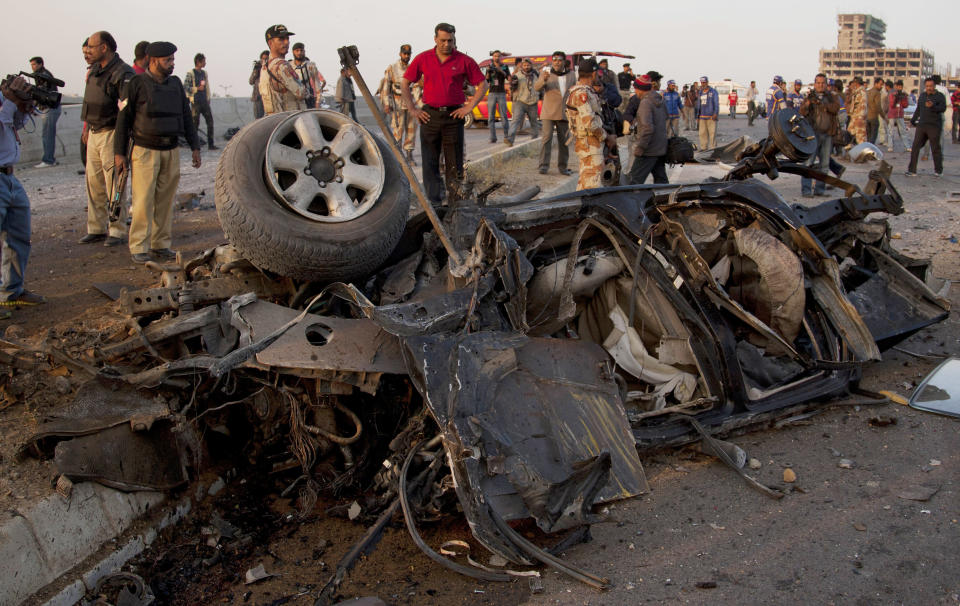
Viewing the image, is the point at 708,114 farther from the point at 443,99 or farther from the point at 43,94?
the point at 43,94

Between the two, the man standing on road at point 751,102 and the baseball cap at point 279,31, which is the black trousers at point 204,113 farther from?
the man standing on road at point 751,102

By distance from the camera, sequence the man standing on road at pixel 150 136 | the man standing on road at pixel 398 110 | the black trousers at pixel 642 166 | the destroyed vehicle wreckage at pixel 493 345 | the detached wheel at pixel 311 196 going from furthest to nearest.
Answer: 1. the man standing on road at pixel 398 110
2. the black trousers at pixel 642 166
3. the man standing on road at pixel 150 136
4. the detached wheel at pixel 311 196
5. the destroyed vehicle wreckage at pixel 493 345

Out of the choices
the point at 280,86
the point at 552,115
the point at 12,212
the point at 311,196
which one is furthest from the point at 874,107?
the point at 12,212

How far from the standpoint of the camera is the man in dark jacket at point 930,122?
13555 millimetres

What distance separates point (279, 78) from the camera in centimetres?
858

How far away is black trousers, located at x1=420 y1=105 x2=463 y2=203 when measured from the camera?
288 inches

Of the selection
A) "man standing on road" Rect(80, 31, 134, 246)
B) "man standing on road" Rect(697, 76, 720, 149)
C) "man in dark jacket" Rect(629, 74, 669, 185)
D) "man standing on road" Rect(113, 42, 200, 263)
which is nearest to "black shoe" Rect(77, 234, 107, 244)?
"man standing on road" Rect(80, 31, 134, 246)

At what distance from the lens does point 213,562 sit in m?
3.20

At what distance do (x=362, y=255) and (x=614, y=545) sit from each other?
1.99m

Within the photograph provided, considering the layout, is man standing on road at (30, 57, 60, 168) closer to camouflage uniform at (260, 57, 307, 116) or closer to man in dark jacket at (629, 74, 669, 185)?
camouflage uniform at (260, 57, 307, 116)

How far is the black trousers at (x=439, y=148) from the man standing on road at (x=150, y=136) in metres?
2.32

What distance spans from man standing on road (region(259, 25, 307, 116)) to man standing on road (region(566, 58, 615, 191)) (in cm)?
328

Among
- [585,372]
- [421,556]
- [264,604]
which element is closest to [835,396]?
[585,372]

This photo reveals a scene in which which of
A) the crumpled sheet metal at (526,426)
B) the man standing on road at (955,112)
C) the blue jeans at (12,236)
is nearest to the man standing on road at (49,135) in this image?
the blue jeans at (12,236)
